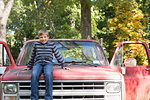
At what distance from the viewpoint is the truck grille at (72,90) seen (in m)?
4.70

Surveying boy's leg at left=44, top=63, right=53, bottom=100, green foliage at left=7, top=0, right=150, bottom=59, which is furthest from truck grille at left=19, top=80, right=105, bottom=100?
green foliage at left=7, top=0, right=150, bottom=59

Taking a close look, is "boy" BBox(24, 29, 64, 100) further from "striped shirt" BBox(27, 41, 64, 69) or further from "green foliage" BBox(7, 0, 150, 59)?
"green foliage" BBox(7, 0, 150, 59)

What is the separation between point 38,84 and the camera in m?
4.69

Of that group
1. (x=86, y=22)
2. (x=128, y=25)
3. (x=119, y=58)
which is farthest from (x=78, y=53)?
(x=128, y=25)

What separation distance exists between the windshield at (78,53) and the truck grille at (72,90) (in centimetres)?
120

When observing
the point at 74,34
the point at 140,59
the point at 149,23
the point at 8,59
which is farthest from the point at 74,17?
the point at 8,59

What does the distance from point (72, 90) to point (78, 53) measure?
177cm

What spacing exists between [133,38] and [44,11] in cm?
845

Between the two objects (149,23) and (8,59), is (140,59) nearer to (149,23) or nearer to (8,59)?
(149,23)

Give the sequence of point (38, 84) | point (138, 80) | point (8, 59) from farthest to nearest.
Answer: point (8, 59)
point (138, 80)
point (38, 84)

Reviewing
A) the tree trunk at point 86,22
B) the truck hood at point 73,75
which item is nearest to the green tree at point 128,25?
the tree trunk at point 86,22

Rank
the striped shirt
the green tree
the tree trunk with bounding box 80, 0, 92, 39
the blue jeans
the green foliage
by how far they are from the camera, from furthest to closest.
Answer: the green foliage → the green tree → the tree trunk with bounding box 80, 0, 92, 39 → the striped shirt → the blue jeans

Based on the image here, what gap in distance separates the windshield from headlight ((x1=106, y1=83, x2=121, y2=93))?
4.11 ft

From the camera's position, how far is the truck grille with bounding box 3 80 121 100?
4695 mm
